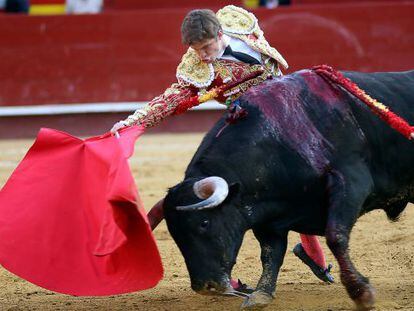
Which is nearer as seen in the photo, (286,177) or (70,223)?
(286,177)

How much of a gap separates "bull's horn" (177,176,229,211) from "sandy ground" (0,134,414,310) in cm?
58

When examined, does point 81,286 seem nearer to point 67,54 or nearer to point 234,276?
point 234,276

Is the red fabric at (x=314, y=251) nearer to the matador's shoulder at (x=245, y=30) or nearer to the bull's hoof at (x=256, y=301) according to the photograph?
the bull's hoof at (x=256, y=301)

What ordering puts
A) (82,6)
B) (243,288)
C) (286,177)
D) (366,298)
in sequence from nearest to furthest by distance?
1. (366,298)
2. (286,177)
3. (243,288)
4. (82,6)

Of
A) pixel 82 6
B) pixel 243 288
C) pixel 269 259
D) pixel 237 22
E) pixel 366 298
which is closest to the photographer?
pixel 366 298

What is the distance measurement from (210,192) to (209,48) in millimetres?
608

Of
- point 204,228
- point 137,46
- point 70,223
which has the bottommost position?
A: point 137,46

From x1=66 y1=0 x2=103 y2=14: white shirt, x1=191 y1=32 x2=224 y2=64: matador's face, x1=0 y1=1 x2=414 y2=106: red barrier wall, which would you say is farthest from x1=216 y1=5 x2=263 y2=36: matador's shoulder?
x1=66 y1=0 x2=103 y2=14: white shirt

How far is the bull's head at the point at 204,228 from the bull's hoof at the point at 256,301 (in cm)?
13

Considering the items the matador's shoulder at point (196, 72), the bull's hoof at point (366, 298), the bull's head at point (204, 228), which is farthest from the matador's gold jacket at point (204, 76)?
the bull's hoof at point (366, 298)

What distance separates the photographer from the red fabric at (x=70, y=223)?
361 cm

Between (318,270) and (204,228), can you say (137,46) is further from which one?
(204,228)

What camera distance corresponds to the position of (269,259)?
149 inches

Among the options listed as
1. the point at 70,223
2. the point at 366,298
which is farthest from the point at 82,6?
the point at 366,298
